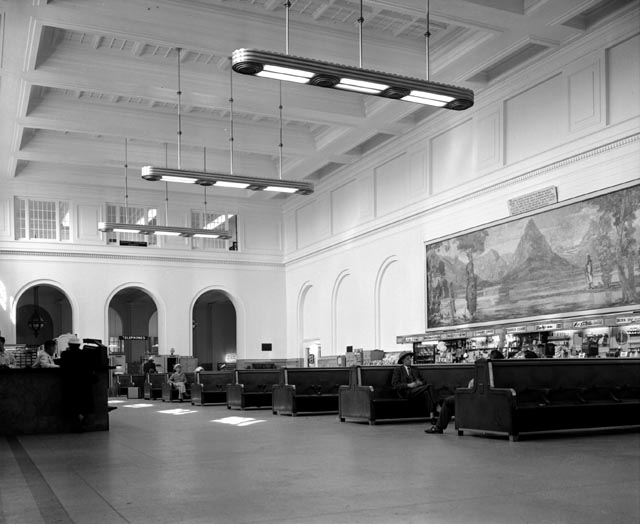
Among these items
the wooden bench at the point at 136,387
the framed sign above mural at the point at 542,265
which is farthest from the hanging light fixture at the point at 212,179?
the wooden bench at the point at 136,387

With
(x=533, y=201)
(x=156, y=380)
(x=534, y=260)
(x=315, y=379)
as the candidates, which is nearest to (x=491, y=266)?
(x=534, y=260)

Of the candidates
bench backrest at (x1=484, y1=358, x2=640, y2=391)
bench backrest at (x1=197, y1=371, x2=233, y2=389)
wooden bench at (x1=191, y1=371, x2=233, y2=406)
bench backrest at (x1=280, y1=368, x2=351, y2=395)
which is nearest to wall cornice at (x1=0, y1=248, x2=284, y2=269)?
wooden bench at (x1=191, y1=371, x2=233, y2=406)

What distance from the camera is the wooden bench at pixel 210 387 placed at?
20062 mm

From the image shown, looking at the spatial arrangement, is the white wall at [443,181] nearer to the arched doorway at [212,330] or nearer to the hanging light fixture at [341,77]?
the hanging light fixture at [341,77]

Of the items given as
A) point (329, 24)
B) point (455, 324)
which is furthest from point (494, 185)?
point (329, 24)

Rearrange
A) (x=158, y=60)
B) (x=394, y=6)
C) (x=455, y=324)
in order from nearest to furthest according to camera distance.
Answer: (x=394, y=6) < (x=158, y=60) < (x=455, y=324)

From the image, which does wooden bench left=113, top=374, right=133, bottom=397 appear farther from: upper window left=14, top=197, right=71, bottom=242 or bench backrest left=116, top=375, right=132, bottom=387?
upper window left=14, top=197, right=71, bottom=242

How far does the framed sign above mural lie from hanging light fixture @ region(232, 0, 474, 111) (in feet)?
14.9

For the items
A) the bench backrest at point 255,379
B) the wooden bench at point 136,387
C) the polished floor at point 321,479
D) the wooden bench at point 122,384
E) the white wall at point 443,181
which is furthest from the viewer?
the wooden bench at point 122,384

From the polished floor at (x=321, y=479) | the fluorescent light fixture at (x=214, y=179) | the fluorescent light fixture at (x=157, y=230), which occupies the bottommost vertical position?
the polished floor at (x=321, y=479)

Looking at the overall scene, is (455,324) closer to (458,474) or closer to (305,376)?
(305,376)

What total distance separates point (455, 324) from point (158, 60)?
9.72 metres

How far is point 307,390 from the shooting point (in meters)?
15.5

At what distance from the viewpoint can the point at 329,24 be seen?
54.1 ft
